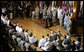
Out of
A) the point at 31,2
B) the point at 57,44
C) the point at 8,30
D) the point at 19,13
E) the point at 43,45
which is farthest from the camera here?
the point at 31,2

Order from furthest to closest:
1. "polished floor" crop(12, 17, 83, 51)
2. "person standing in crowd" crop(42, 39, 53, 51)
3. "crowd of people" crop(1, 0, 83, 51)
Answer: "polished floor" crop(12, 17, 83, 51), "crowd of people" crop(1, 0, 83, 51), "person standing in crowd" crop(42, 39, 53, 51)

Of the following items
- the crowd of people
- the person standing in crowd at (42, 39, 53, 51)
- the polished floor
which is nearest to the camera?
the person standing in crowd at (42, 39, 53, 51)

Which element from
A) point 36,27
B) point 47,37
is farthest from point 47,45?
point 36,27

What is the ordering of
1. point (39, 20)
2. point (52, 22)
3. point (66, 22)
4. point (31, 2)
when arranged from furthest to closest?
point (31, 2) < point (39, 20) < point (52, 22) < point (66, 22)

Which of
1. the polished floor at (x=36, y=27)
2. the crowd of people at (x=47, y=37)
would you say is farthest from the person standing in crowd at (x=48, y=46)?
the polished floor at (x=36, y=27)

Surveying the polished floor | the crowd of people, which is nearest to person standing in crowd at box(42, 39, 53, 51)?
the crowd of people

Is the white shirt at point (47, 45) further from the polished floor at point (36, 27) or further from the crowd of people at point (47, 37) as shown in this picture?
the polished floor at point (36, 27)

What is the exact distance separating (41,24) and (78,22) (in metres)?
3.37

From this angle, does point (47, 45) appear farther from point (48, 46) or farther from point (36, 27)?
point (36, 27)

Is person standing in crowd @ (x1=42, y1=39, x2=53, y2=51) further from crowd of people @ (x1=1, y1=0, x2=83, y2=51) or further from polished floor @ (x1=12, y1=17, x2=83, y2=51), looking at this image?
polished floor @ (x1=12, y1=17, x2=83, y2=51)

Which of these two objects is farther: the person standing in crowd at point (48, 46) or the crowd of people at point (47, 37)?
the crowd of people at point (47, 37)

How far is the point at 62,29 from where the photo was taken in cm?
1486

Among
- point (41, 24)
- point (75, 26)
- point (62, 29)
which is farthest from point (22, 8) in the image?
point (75, 26)

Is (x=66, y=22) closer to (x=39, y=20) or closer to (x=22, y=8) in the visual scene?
(x=39, y=20)
